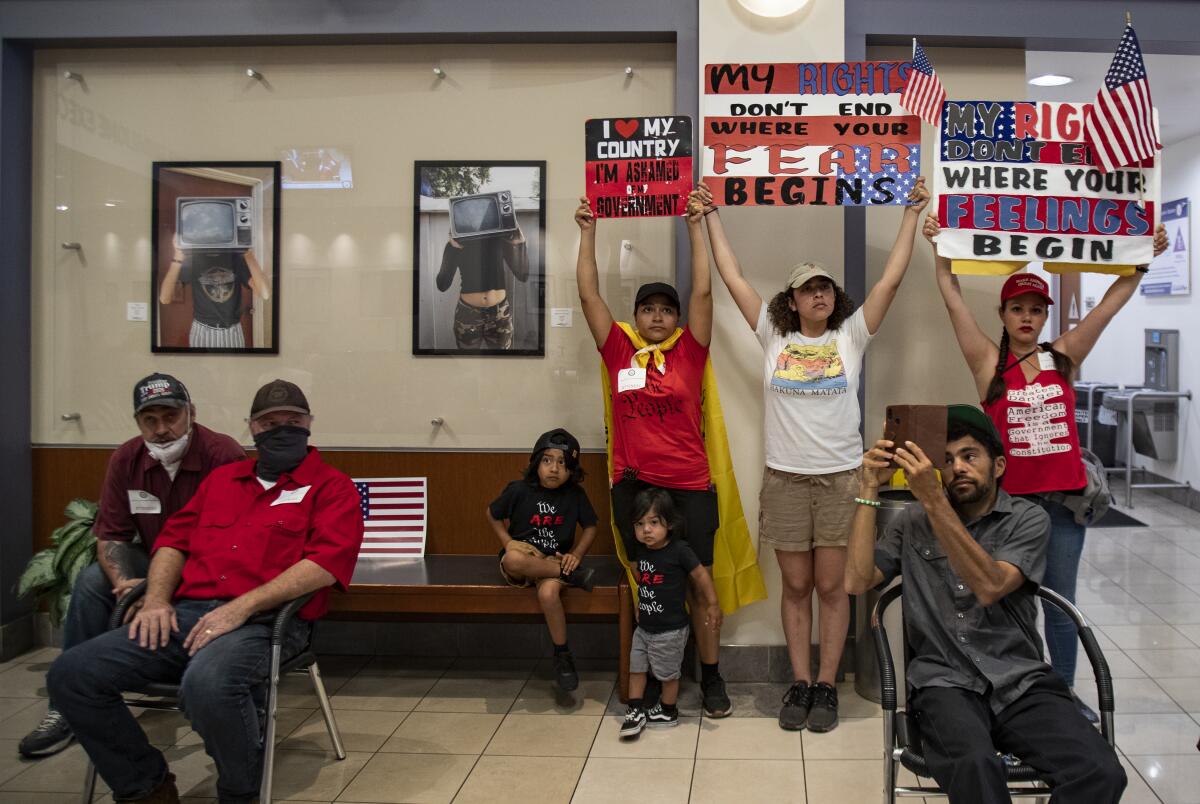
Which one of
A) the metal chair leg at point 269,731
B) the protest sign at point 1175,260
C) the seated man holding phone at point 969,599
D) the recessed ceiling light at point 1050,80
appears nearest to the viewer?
the seated man holding phone at point 969,599

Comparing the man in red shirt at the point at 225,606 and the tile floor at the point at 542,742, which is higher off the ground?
the man in red shirt at the point at 225,606

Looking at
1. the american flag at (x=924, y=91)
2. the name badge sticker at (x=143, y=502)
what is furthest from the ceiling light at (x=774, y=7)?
the name badge sticker at (x=143, y=502)

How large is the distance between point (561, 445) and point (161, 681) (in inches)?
67.3

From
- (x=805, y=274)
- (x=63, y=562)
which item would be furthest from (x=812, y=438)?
(x=63, y=562)

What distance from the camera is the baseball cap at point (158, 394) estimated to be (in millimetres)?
3453

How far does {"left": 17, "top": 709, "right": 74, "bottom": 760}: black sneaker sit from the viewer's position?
3562mm

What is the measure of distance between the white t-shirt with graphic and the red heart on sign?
1.02m

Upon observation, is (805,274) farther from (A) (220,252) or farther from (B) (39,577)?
(B) (39,577)

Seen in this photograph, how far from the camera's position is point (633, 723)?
3.69 meters

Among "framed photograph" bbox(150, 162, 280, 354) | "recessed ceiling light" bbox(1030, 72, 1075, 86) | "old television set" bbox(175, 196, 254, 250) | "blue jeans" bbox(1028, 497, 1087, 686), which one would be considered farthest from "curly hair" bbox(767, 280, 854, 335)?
"recessed ceiling light" bbox(1030, 72, 1075, 86)

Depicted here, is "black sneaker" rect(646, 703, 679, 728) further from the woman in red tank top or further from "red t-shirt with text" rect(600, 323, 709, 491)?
the woman in red tank top

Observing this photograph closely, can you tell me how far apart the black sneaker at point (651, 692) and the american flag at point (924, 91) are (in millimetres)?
2382

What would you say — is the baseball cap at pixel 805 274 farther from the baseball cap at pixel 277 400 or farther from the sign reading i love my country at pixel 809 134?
the baseball cap at pixel 277 400

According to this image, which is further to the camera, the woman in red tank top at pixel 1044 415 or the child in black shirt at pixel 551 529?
the child in black shirt at pixel 551 529
